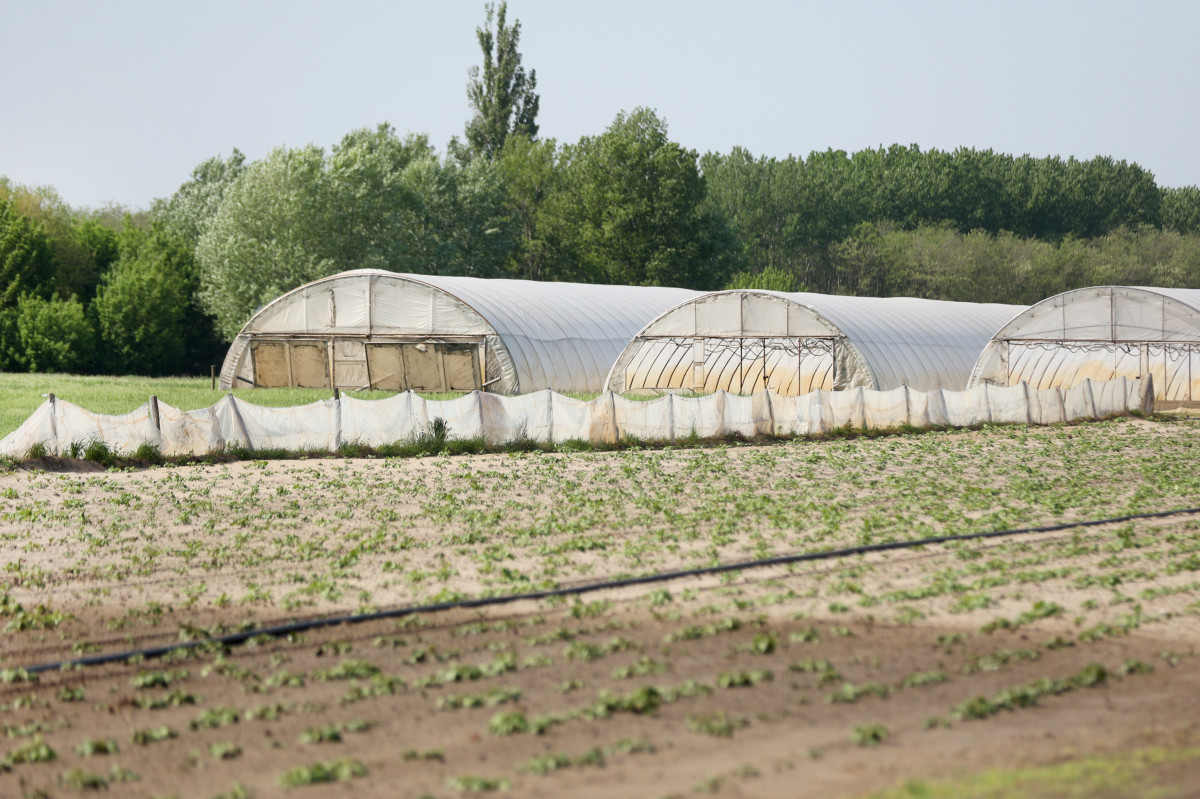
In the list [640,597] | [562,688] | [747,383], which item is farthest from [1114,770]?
[747,383]

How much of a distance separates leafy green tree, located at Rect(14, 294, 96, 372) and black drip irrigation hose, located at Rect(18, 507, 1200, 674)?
51.9m

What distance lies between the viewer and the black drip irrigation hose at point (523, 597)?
9.61 meters

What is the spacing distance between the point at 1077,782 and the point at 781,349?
33197mm

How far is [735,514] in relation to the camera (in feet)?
A: 52.7

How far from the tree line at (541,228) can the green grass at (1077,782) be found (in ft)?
179

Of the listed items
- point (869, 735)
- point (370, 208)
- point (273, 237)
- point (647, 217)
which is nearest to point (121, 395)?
point (273, 237)

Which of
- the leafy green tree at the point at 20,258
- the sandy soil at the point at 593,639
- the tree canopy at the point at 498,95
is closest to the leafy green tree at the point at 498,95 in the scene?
the tree canopy at the point at 498,95

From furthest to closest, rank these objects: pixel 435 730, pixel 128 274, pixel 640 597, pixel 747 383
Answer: pixel 128 274 → pixel 747 383 → pixel 640 597 → pixel 435 730

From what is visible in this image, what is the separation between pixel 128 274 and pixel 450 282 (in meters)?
29.0

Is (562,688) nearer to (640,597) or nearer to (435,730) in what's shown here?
(435,730)

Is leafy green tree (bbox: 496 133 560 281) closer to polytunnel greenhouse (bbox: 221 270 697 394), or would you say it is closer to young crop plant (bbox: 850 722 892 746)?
polytunnel greenhouse (bbox: 221 270 697 394)

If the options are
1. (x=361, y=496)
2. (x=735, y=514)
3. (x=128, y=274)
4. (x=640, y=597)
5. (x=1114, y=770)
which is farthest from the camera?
(x=128, y=274)

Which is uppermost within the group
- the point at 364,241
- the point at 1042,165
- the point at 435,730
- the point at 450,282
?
the point at 1042,165

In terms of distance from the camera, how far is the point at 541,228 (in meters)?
81.9
